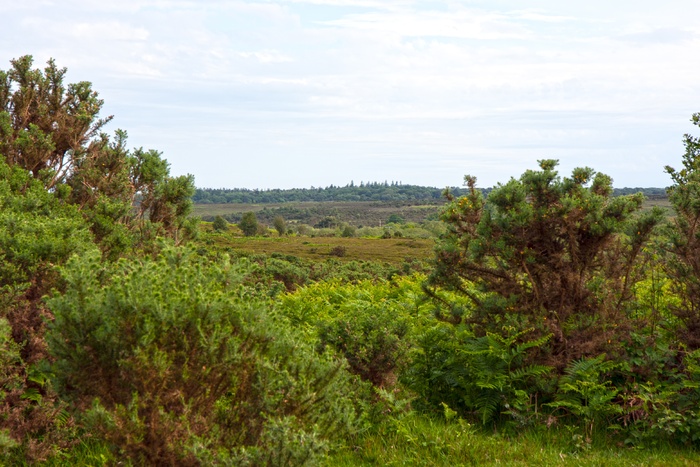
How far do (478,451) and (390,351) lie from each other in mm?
1359

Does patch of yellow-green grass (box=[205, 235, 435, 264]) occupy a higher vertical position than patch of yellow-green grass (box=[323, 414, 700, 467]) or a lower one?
lower

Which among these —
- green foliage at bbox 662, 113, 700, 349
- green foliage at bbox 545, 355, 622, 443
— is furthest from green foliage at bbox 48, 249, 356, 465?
green foliage at bbox 662, 113, 700, 349

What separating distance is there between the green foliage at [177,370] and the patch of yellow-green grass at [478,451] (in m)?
1.33

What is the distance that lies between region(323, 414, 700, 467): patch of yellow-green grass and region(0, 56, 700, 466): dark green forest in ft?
0.07

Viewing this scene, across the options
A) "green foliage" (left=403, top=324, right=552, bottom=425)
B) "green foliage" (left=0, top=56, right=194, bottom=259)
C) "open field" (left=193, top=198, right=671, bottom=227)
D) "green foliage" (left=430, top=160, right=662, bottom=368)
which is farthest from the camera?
"open field" (left=193, top=198, right=671, bottom=227)

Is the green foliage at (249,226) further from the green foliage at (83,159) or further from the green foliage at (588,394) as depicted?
the green foliage at (588,394)

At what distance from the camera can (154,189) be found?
10.7 m

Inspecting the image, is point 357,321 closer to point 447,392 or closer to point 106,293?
point 447,392

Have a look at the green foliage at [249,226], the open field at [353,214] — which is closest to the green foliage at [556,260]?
the green foliage at [249,226]

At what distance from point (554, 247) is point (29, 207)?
6.51m

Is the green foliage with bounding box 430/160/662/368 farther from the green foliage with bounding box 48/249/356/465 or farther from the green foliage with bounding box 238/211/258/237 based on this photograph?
the green foliage with bounding box 238/211/258/237

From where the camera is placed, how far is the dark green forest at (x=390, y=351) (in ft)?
12.7

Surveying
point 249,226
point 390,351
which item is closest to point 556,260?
point 390,351

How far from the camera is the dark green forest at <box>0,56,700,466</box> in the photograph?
3.88 meters
